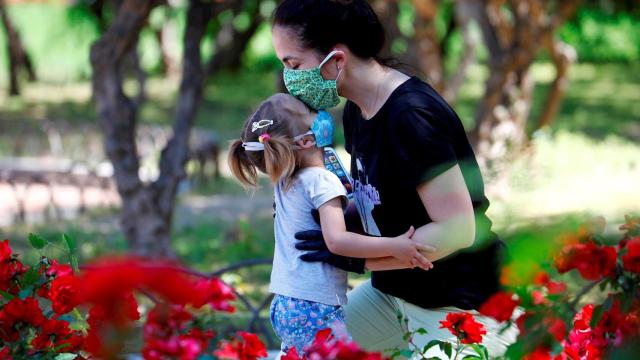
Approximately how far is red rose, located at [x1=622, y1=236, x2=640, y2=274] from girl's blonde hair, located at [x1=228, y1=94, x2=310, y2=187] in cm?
103

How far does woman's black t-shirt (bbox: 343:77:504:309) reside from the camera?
8.64 ft

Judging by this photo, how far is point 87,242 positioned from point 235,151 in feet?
23.6

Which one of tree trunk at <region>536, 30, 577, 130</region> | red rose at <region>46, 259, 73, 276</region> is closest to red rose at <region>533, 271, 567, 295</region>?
red rose at <region>46, 259, 73, 276</region>

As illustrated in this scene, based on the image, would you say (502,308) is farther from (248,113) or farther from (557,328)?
(248,113)

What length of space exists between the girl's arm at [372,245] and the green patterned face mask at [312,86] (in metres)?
0.34

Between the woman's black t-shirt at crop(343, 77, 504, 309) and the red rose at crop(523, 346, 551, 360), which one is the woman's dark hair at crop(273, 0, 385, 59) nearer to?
the woman's black t-shirt at crop(343, 77, 504, 309)

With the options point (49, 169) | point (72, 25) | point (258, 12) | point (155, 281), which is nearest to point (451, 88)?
point (49, 169)

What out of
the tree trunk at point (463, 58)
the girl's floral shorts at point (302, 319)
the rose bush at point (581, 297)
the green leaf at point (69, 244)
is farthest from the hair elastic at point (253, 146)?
the tree trunk at point (463, 58)

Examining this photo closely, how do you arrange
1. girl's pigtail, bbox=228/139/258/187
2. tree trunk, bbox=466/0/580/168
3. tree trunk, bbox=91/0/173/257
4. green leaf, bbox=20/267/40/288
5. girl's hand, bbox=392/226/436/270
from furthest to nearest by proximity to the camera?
tree trunk, bbox=466/0/580/168 < tree trunk, bbox=91/0/173/257 < girl's pigtail, bbox=228/139/258/187 < girl's hand, bbox=392/226/436/270 < green leaf, bbox=20/267/40/288

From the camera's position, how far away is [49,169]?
12266 millimetres

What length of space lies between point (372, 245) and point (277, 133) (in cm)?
40

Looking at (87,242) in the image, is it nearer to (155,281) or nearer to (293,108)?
(293,108)

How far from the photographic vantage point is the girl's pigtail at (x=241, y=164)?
2.89 m

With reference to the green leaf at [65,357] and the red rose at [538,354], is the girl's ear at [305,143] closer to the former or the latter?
the green leaf at [65,357]
